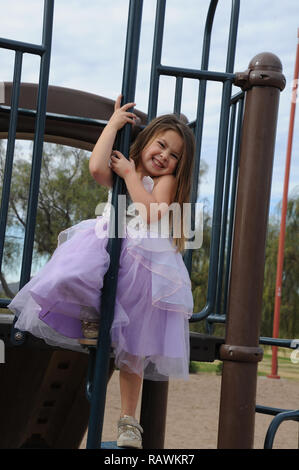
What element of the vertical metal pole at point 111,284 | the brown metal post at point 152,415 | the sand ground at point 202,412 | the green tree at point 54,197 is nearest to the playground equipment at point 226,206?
the vertical metal pole at point 111,284

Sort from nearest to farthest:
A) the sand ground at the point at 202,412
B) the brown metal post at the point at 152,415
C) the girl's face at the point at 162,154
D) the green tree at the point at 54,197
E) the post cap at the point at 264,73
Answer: the girl's face at the point at 162,154 < the post cap at the point at 264,73 < the brown metal post at the point at 152,415 < the sand ground at the point at 202,412 < the green tree at the point at 54,197

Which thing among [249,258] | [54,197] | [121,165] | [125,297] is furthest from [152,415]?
[54,197]

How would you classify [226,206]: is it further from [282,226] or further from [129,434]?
[282,226]

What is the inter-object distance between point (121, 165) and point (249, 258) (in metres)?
0.51

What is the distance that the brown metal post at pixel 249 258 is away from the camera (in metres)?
1.72

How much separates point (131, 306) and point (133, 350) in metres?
0.11

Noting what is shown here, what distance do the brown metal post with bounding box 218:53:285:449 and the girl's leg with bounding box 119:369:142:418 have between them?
27 centimetres

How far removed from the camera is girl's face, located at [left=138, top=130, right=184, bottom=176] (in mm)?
1693

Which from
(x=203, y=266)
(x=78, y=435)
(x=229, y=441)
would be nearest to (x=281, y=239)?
(x=203, y=266)

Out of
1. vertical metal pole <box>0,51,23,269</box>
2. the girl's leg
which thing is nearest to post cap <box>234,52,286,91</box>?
vertical metal pole <box>0,51,23,269</box>

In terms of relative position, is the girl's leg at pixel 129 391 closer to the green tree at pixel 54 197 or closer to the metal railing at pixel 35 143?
the metal railing at pixel 35 143

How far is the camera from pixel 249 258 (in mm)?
1756

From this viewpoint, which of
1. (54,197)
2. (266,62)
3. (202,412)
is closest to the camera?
(266,62)
